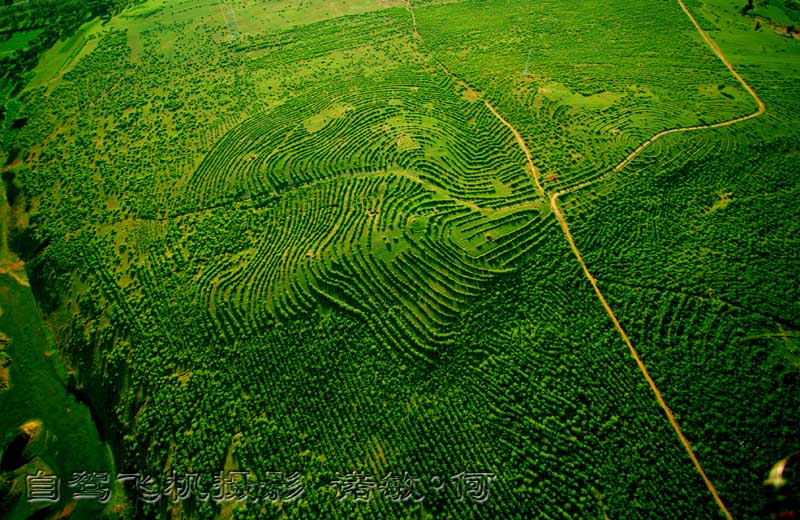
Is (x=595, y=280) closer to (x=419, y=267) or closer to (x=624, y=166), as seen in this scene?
(x=419, y=267)

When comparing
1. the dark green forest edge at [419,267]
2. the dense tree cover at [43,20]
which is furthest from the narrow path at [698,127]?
the dense tree cover at [43,20]

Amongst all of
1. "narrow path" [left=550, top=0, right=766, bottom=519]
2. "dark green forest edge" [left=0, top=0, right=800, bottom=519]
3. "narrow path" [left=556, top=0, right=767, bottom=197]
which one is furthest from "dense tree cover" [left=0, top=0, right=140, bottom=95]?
"narrow path" [left=556, top=0, right=767, bottom=197]

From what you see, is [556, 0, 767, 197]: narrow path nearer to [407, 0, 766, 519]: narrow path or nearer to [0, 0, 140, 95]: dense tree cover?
[407, 0, 766, 519]: narrow path

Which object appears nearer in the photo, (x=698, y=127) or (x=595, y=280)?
(x=595, y=280)

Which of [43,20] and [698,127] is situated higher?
[43,20]

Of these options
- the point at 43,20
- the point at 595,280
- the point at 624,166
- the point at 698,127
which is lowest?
the point at 595,280

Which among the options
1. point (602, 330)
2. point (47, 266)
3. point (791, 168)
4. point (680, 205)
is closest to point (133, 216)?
point (47, 266)

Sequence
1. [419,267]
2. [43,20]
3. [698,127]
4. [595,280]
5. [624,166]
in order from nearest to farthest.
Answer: [595,280] < [419,267] < [624,166] < [698,127] < [43,20]

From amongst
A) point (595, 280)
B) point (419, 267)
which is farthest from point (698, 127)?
point (419, 267)

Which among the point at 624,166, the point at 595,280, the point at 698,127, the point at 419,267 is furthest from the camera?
the point at 698,127
